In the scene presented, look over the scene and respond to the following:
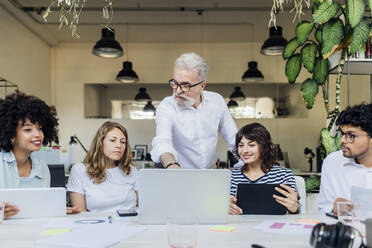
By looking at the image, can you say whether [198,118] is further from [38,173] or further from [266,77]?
[266,77]

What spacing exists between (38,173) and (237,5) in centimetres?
442

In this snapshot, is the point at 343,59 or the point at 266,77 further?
the point at 266,77

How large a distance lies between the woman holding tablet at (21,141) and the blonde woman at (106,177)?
8.7 inches

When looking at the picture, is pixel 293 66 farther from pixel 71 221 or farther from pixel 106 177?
pixel 71 221

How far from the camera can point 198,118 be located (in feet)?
8.38

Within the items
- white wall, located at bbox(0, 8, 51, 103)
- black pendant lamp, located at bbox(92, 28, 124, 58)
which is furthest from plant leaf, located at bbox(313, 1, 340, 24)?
white wall, located at bbox(0, 8, 51, 103)

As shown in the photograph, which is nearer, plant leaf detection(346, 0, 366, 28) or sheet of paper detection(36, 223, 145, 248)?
sheet of paper detection(36, 223, 145, 248)

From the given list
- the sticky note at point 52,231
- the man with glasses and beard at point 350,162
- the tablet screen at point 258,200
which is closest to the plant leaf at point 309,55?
the man with glasses and beard at point 350,162

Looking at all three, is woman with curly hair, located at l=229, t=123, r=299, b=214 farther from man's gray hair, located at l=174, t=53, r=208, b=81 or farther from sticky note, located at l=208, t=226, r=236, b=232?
sticky note, located at l=208, t=226, r=236, b=232

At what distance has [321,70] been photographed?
118 inches

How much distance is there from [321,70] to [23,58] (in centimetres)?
528

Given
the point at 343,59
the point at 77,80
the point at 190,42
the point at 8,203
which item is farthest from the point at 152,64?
the point at 8,203

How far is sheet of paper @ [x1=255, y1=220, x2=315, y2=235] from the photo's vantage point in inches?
57.2

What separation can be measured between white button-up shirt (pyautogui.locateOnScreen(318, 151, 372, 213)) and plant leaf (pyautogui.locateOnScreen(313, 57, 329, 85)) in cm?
86
